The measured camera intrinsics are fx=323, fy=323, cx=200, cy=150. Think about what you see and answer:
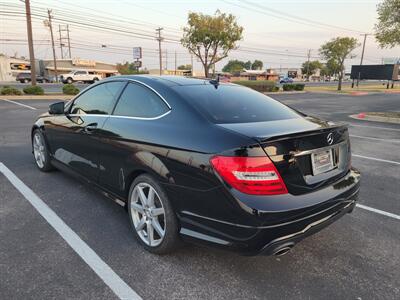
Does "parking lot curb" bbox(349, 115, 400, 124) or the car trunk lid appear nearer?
the car trunk lid

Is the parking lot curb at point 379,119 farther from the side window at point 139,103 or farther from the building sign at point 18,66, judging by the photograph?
the building sign at point 18,66

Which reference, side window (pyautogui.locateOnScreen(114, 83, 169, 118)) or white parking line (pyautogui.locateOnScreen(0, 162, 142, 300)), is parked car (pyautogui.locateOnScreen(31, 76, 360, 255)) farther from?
white parking line (pyautogui.locateOnScreen(0, 162, 142, 300))

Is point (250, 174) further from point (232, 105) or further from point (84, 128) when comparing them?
point (84, 128)

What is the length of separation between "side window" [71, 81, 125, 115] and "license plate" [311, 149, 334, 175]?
6.98 ft

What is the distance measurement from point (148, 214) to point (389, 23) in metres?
15.2

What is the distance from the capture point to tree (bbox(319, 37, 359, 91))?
128 ft

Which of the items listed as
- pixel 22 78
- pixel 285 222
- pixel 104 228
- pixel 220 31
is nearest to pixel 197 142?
pixel 285 222

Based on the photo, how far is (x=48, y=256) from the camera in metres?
2.82

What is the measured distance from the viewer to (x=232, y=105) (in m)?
3.10

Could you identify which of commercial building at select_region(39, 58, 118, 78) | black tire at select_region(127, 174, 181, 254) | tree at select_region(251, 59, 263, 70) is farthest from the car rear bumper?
tree at select_region(251, 59, 263, 70)

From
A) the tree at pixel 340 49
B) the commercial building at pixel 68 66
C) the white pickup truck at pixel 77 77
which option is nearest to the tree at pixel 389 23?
the tree at pixel 340 49

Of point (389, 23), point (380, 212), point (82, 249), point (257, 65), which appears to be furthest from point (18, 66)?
point (257, 65)

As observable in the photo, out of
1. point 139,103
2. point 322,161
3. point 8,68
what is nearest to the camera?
point 322,161

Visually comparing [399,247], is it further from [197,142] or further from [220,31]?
[220,31]
